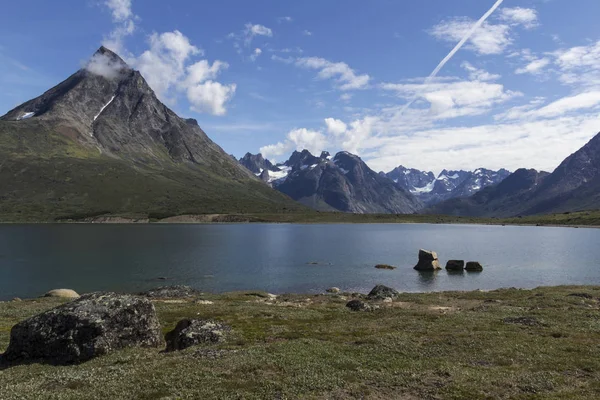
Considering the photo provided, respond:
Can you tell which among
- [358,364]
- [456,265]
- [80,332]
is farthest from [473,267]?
[80,332]

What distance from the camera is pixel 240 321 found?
42.3 metres

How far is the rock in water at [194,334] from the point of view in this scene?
3209cm

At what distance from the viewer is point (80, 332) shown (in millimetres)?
29594

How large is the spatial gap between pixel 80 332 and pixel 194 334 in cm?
818

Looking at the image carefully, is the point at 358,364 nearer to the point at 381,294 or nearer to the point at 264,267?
the point at 381,294

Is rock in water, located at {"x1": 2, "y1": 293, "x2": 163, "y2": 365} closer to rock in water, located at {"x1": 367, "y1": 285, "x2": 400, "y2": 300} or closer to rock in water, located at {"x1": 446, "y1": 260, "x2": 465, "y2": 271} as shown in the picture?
rock in water, located at {"x1": 367, "y1": 285, "x2": 400, "y2": 300}

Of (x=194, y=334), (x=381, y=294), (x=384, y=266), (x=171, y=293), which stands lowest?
(x=384, y=266)

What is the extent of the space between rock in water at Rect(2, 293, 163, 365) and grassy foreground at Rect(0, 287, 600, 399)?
1189mm

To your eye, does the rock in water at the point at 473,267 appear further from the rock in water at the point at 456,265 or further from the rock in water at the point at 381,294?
the rock in water at the point at 381,294

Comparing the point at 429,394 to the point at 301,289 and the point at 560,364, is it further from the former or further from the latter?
the point at 301,289

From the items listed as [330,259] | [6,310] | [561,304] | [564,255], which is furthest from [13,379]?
[564,255]

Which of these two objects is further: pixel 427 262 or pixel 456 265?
pixel 456 265

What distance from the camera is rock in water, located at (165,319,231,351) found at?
3209 cm

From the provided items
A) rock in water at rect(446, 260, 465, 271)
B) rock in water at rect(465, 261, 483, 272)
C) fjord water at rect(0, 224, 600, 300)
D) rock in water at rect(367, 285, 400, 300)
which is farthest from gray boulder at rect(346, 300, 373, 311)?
rock in water at rect(465, 261, 483, 272)
